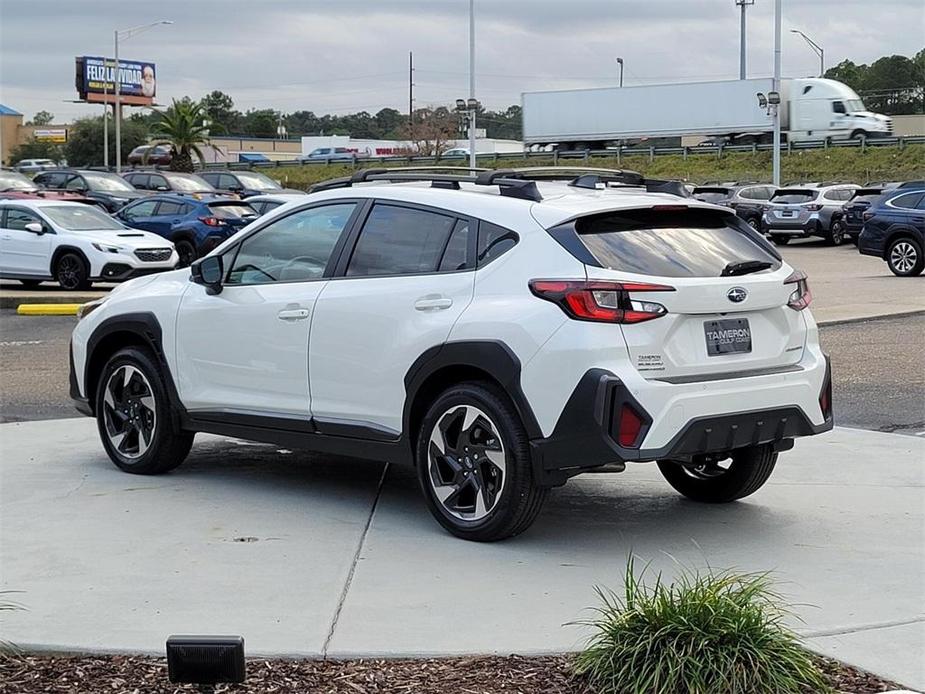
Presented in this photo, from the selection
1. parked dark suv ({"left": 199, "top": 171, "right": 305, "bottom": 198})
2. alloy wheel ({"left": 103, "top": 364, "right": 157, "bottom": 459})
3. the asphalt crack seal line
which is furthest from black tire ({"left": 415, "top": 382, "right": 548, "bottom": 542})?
parked dark suv ({"left": 199, "top": 171, "right": 305, "bottom": 198})

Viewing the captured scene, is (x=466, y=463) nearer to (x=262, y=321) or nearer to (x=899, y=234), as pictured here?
(x=262, y=321)

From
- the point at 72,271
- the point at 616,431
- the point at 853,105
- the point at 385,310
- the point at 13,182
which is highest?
the point at 853,105

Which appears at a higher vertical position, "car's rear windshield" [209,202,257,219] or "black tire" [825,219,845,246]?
"car's rear windshield" [209,202,257,219]

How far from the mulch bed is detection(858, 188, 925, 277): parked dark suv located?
69.8ft

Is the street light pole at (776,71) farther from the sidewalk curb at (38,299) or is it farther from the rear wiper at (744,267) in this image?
the rear wiper at (744,267)

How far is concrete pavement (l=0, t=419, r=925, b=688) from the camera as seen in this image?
5.24 metres

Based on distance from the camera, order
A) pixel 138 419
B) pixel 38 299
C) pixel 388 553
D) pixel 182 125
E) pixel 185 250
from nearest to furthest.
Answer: pixel 388 553
pixel 138 419
pixel 38 299
pixel 185 250
pixel 182 125

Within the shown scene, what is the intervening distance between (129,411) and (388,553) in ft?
8.58

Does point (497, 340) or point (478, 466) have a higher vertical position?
point (497, 340)

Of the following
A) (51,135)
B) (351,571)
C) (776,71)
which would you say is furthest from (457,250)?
(51,135)

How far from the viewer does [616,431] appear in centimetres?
607

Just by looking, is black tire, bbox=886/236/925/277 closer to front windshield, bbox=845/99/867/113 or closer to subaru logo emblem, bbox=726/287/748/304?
subaru logo emblem, bbox=726/287/748/304

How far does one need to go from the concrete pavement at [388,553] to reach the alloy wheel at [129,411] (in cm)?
20

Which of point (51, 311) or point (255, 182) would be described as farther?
point (255, 182)
